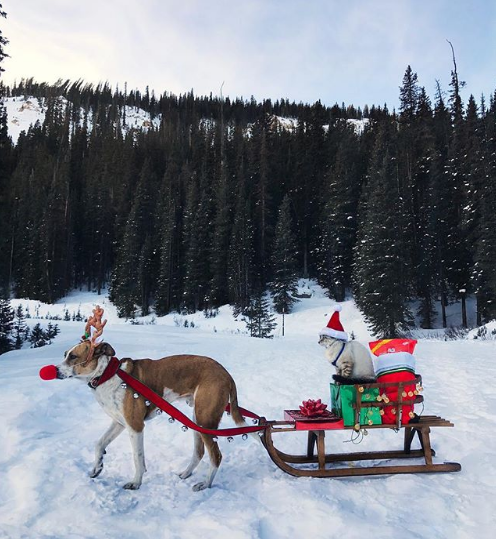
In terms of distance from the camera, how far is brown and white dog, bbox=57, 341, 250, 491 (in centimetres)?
430

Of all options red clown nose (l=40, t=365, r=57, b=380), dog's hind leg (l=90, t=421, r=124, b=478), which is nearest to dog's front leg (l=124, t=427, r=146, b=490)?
dog's hind leg (l=90, t=421, r=124, b=478)

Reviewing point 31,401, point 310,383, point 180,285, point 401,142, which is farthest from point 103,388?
point 401,142

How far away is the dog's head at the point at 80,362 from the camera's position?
4266 mm

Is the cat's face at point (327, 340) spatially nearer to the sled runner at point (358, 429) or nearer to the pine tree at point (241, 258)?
the sled runner at point (358, 429)

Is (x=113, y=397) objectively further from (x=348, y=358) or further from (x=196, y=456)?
(x=348, y=358)

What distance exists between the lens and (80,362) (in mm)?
Answer: 4297

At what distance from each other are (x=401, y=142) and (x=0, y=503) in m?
56.7

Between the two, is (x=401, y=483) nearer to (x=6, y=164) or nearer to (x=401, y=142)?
(x=6, y=164)

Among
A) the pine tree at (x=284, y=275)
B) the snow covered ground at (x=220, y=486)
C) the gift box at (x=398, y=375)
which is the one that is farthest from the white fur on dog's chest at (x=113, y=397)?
the pine tree at (x=284, y=275)

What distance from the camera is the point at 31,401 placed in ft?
21.8

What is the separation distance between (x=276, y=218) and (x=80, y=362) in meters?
52.5

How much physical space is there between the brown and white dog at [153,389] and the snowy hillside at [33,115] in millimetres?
129300

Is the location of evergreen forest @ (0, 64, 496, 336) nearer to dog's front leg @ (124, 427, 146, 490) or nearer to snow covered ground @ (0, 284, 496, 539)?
snow covered ground @ (0, 284, 496, 539)

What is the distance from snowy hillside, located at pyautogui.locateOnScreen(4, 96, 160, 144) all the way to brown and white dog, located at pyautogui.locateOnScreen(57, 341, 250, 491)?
129 m
